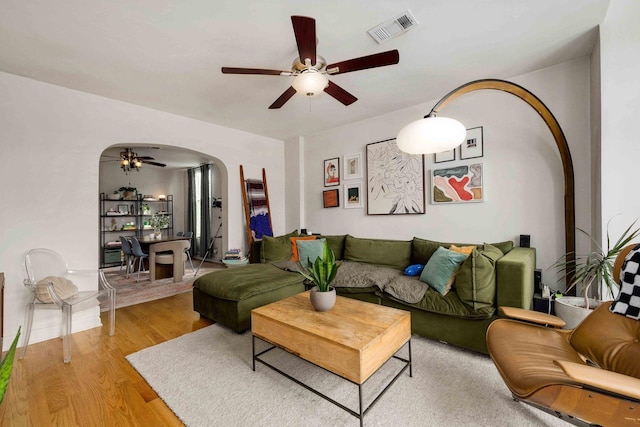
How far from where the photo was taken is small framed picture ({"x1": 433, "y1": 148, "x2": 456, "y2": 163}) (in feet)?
10.9

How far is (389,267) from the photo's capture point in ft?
11.3

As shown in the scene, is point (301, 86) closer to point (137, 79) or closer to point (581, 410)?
point (137, 79)

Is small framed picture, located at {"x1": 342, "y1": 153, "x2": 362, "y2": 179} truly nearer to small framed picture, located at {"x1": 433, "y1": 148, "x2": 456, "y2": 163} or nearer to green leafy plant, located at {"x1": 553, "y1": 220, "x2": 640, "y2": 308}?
small framed picture, located at {"x1": 433, "y1": 148, "x2": 456, "y2": 163}

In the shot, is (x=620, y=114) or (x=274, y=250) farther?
(x=274, y=250)

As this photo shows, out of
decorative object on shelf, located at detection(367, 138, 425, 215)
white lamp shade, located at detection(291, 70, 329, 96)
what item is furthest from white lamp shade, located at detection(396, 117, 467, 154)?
decorative object on shelf, located at detection(367, 138, 425, 215)

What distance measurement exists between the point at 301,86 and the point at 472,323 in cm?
231

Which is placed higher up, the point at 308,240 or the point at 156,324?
the point at 308,240

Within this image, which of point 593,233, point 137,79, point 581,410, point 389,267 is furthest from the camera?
point 389,267

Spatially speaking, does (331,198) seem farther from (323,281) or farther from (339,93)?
(323,281)

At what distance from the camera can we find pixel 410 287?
258cm

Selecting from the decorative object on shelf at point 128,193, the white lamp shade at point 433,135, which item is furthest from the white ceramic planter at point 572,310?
the decorative object on shelf at point 128,193

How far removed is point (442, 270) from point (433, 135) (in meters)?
1.27

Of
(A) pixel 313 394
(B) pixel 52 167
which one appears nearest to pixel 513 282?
(A) pixel 313 394

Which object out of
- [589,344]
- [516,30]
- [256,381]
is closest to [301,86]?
[516,30]
